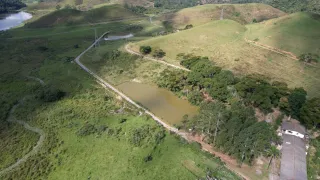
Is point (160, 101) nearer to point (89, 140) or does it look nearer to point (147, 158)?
point (89, 140)

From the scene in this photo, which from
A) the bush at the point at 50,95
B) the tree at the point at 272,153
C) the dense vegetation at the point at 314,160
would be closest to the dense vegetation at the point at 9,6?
the bush at the point at 50,95

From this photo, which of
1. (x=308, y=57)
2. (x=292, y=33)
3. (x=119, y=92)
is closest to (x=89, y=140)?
(x=119, y=92)

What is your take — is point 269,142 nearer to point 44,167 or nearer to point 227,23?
point 44,167

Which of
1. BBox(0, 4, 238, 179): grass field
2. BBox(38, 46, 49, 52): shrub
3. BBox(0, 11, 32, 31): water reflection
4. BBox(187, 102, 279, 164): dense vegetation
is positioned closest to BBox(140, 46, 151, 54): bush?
BBox(0, 4, 238, 179): grass field

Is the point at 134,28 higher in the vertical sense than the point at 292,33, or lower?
lower

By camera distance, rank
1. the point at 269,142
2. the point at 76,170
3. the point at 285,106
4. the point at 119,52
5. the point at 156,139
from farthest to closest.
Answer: the point at 119,52, the point at 285,106, the point at 156,139, the point at 269,142, the point at 76,170

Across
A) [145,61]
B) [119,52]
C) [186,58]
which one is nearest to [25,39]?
[119,52]

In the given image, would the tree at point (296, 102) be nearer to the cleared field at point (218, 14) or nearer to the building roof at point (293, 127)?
the building roof at point (293, 127)

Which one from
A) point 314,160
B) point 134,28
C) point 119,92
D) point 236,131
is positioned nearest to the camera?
point 314,160
